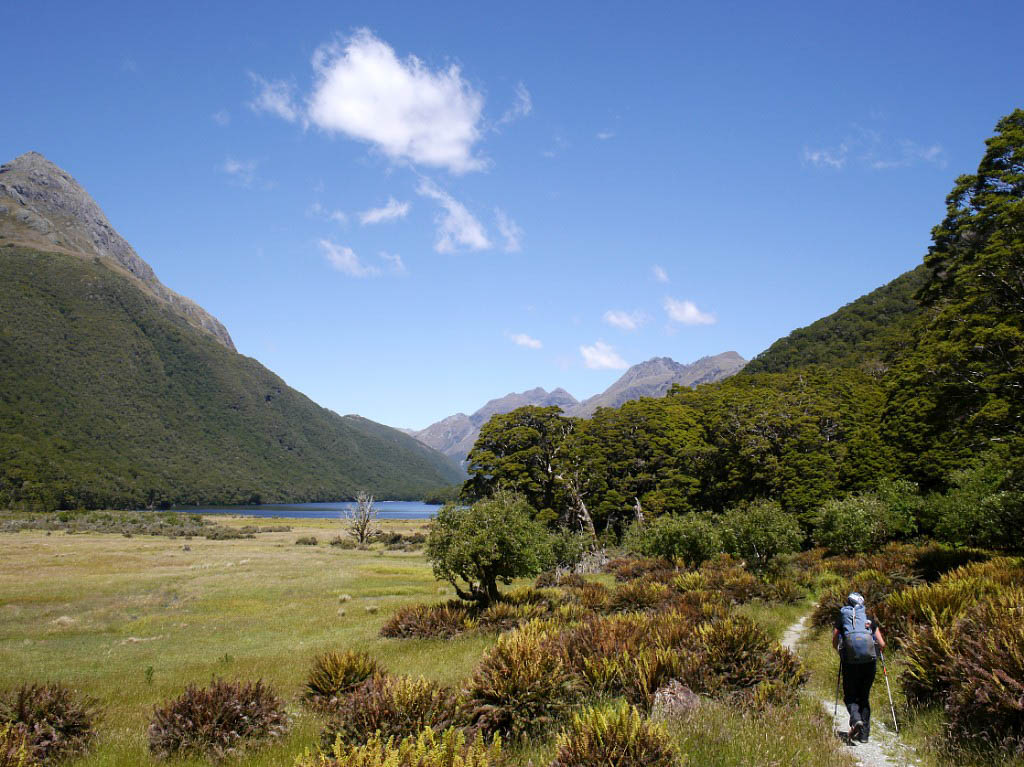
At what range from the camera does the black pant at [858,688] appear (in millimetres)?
7707

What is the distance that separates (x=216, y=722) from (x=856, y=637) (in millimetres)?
9866

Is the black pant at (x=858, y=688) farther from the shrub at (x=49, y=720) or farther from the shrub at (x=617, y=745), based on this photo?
the shrub at (x=49, y=720)

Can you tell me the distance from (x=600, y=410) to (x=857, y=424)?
22934mm

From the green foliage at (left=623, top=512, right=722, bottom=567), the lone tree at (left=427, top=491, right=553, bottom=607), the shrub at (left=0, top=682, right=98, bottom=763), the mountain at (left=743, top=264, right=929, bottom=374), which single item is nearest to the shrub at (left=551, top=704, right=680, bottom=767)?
the shrub at (left=0, top=682, right=98, bottom=763)

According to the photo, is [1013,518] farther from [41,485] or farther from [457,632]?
[41,485]

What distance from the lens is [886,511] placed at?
31.4 metres

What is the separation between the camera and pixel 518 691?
828 cm

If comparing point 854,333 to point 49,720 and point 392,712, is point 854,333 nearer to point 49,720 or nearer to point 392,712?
point 392,712

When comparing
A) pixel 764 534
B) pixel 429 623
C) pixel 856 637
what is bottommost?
pixel 429 623

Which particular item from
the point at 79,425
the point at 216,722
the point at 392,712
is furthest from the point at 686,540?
the point at 79,425

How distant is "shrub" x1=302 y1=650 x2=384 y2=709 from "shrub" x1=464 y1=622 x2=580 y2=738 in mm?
2985

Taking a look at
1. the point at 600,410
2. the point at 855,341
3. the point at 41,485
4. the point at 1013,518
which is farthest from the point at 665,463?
the point at 41,485

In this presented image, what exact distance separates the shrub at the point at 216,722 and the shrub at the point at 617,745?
517cm

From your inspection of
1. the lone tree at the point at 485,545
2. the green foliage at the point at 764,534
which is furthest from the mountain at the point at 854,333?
the lone tree at the point at 485,545
